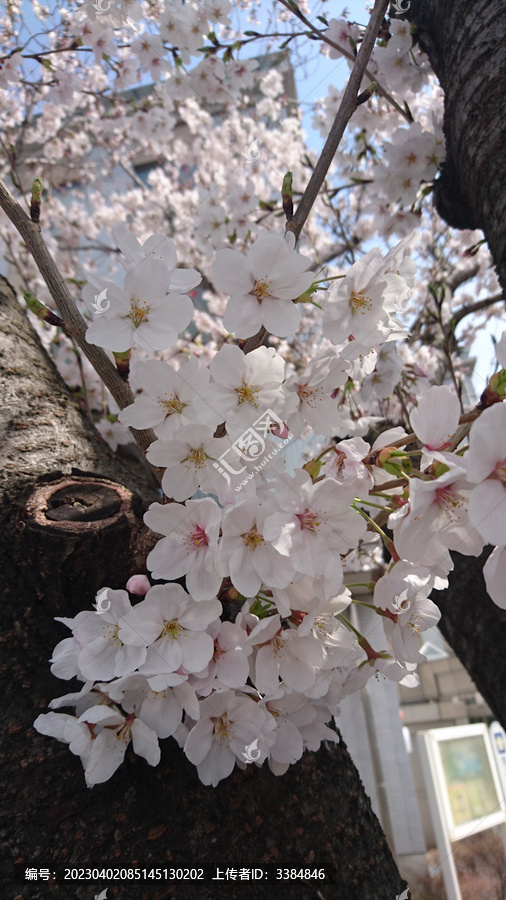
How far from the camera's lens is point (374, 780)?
4.48m

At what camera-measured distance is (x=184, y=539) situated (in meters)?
0.66

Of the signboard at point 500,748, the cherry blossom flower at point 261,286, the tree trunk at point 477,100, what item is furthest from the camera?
the signboard at point 500,748

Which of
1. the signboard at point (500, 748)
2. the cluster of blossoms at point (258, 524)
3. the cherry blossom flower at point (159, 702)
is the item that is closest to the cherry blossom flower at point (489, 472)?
the cluster of blossoms at point (258, 524)

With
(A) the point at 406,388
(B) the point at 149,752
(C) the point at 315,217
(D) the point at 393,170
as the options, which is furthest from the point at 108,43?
(C) the point at 315,217

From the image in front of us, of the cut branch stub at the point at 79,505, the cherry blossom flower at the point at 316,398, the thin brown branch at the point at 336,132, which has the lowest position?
the cut branch stub at the point at 79,505

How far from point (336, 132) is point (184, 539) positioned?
746 mm

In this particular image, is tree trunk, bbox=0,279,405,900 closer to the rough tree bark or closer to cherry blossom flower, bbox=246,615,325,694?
cherry blossom flower, bbox=246,615,325,694

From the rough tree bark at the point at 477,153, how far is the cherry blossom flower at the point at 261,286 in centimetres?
71

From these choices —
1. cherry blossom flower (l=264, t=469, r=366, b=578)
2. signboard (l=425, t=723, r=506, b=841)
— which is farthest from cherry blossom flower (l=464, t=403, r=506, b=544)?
signboard (l=425, t=723, r=506, b=841)

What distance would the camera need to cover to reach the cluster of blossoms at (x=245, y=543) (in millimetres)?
601

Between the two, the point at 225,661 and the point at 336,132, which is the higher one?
the point at 336,132

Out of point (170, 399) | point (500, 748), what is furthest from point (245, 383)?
point (500, 748)

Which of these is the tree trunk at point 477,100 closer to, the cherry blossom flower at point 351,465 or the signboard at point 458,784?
the cherry blossom flower at point 351,465

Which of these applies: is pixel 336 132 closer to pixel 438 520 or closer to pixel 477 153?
pixel 477 153
